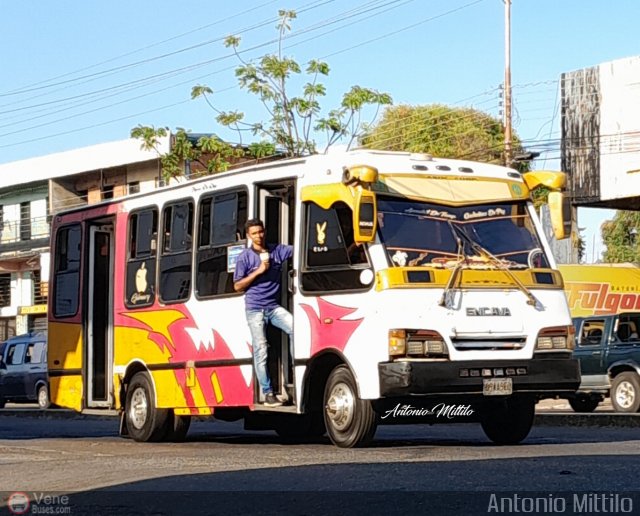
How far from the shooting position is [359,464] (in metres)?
10.5

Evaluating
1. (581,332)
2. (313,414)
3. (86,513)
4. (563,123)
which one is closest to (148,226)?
(313,414)

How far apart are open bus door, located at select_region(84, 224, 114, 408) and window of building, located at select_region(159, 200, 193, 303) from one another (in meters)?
1.51

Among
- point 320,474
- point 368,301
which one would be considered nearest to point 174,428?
point 368,301

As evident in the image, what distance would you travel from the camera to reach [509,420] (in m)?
13.7

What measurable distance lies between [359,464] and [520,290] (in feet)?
10.4

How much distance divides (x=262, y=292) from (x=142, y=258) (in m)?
3.07

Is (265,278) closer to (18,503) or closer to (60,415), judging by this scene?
(18,503)

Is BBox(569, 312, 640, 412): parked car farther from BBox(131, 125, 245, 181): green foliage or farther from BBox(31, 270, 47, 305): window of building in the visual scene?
BBox(31, 270, 47, 305): window of building

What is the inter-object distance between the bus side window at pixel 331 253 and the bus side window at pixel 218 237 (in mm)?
1296

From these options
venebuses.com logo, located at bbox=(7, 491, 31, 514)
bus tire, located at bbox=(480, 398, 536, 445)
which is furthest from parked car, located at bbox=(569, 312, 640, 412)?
venebuses.com logo, located at bbox=(7, 491, 31, 514)

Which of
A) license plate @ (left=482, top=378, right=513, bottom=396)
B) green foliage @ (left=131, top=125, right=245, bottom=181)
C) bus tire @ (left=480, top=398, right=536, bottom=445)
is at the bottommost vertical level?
bus tire @ (left=480, top=398, right=536, bottom=445)

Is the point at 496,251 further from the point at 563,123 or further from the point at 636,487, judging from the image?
the point at 563,123

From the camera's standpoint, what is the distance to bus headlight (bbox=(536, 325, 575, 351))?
13000mm

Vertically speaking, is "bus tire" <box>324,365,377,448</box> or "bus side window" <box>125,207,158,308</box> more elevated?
"bus side window" <box>125,207,158,308</box>
